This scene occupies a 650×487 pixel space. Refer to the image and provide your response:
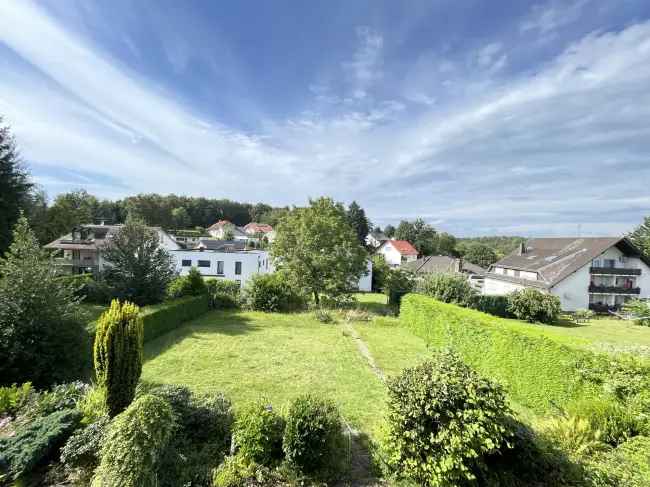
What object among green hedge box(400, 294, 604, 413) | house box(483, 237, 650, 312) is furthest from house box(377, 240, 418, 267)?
green hedge box(400, 294, 604, 413)

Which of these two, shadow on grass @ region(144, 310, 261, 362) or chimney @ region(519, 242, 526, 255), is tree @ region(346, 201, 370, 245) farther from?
shadow on grass @ region(144, 310, 261, 362)

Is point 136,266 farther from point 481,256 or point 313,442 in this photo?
point 481,256

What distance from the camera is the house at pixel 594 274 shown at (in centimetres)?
→ 2820

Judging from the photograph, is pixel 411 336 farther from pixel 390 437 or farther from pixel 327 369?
pixel 390 437

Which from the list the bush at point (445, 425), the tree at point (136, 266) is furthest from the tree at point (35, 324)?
the tree at point (136, 266)

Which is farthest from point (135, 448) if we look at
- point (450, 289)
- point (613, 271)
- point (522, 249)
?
point (522, 249)

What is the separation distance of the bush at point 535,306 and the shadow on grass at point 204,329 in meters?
19.3

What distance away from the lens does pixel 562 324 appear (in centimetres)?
2283

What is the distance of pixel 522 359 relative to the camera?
28.7 feet

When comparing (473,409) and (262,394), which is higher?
(473,409)

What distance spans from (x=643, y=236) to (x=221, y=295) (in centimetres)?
6467

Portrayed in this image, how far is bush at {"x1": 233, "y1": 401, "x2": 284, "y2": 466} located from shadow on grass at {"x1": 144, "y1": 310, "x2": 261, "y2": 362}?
300 inches

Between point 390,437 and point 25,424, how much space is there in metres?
6.25

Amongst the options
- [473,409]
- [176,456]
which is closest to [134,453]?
[176,456]
